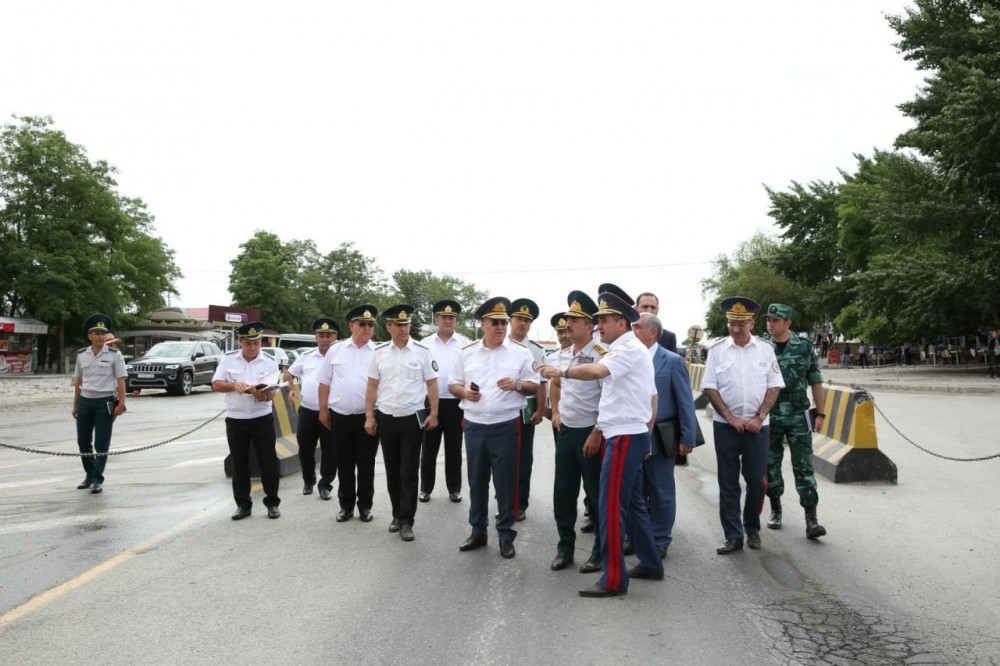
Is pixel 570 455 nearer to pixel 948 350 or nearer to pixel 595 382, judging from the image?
pixel 595 382

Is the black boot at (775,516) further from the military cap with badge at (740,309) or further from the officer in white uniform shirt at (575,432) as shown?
the officer in white uniform shirt at (575,432)

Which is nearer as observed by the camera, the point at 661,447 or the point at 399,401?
the point at 661,447

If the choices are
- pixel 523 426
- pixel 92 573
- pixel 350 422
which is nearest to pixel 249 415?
pixel 350 422

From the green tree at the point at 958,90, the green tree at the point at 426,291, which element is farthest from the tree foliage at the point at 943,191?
the green tree at the point at 426,291

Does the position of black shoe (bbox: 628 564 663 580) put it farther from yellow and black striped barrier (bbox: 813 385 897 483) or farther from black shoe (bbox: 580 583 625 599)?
yellow and black striped barrier (bbox: 813 385 897 483)

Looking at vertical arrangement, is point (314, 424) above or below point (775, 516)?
above

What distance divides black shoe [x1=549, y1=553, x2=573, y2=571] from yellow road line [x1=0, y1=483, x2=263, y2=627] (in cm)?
316

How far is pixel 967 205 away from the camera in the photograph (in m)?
31.1

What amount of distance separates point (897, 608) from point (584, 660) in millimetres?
2155

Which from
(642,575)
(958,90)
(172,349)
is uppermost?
(958,90)

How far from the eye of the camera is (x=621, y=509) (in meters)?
4.98

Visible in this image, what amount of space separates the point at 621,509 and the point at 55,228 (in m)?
47.2

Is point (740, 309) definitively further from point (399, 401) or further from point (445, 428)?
point (445, 428)

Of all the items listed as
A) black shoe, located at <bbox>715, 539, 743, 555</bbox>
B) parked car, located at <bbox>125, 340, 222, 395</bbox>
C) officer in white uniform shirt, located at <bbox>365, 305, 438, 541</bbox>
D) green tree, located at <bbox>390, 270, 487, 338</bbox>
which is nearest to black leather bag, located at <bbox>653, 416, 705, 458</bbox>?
black shoe, located at <bbox>715, 539, 743, 555</bbox>
